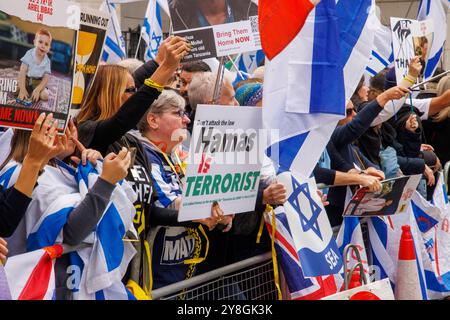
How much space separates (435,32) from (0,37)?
6.22 m

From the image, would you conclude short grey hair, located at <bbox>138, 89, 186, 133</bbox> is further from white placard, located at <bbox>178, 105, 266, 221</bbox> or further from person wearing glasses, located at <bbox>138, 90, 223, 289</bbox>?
white placard, located at <bbox>178, 105, 266, 221</bbox>

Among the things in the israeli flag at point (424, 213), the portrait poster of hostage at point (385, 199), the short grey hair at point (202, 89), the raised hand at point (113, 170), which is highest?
the short grey hair at point (202, 89)

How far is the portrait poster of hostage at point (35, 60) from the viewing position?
3.14 m

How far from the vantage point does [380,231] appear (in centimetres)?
598

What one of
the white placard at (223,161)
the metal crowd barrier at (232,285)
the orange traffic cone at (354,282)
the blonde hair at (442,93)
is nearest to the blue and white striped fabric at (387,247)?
the orange traffic cone at (354,282)

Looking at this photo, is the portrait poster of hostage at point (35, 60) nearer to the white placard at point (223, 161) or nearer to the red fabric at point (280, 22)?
the white placard at point (223, 161)

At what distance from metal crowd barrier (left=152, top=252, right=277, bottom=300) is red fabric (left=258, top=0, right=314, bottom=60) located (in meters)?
1.20

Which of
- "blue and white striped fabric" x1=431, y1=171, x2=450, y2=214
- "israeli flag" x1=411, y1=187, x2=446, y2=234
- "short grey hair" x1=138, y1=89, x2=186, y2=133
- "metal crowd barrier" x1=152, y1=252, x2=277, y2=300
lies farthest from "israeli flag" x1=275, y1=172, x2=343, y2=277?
"blue and white striped fabric" x1=431, y1=171, x2=450, y2=214

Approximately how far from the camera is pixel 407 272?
18.0 ft

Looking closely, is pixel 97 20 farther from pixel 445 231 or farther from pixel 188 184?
pixel 445 231

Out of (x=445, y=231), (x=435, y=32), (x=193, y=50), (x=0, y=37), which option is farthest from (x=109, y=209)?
(x=435, y=32)

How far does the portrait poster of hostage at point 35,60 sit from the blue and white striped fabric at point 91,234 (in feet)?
0.99

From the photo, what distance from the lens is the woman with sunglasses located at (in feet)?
12.9

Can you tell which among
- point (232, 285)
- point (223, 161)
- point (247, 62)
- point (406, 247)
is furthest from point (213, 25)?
point (247, 62)
